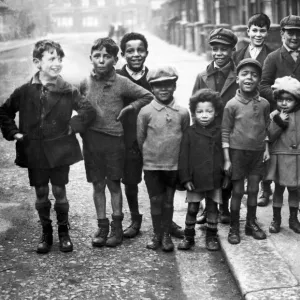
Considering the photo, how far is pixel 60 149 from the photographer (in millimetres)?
4332

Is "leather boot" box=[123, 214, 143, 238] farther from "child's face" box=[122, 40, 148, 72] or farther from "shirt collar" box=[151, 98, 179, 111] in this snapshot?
"child's face" box=[122, 40, 148, 72]

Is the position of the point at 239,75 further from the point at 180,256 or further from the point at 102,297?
the point at 102,297

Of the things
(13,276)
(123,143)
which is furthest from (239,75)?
(13,276)

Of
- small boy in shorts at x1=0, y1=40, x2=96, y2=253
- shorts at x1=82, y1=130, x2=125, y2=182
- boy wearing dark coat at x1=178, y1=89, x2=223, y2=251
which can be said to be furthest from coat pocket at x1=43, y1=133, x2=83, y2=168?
boy wearing dark coat at x1=178, y1=89, x2=223, y2=251

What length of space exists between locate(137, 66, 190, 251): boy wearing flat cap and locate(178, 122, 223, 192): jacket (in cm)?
8

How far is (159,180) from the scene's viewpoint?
4383mm

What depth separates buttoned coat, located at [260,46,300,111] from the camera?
16.2 feet

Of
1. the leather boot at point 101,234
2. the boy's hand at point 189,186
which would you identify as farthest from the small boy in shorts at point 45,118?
the boy's hand at point 189,186

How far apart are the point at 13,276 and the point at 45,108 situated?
1.21 meters

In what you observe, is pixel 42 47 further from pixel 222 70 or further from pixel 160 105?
pixel 222 70

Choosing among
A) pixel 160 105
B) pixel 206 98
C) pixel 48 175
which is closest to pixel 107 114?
pixel 160 105

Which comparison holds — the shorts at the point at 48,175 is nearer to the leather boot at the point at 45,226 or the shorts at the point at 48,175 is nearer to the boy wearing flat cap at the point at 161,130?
the leather boot at the point at 45,226

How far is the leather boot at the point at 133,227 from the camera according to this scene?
15.4 feet

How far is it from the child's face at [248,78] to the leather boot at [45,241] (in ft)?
5.95
